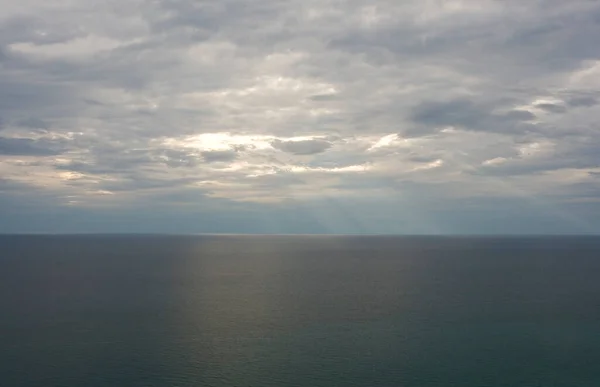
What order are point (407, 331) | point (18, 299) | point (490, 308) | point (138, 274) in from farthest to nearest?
point (138, 274)
point (18, 299)
point (490, 308)
point (407, 331)

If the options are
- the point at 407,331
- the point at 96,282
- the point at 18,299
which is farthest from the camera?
the point at 96,282

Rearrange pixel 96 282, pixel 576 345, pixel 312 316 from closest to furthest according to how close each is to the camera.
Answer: pixel 576 345, pixel 312 316, pixel 96 282

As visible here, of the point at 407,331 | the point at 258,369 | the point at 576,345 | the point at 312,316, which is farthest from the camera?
the point at 312,316

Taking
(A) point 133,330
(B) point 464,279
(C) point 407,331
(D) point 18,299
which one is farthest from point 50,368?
(B) point 464,279

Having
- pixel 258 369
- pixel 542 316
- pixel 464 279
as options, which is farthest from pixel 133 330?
pixel 464 279

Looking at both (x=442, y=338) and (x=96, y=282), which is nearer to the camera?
(x=442, y=338)

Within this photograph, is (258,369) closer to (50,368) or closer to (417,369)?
(417,369)

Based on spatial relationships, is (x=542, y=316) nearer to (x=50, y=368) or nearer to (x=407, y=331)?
(x=407, y=331)

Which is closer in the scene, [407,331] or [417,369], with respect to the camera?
[417,369]

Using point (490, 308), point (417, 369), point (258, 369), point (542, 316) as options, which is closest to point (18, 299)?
point (258, 369)
